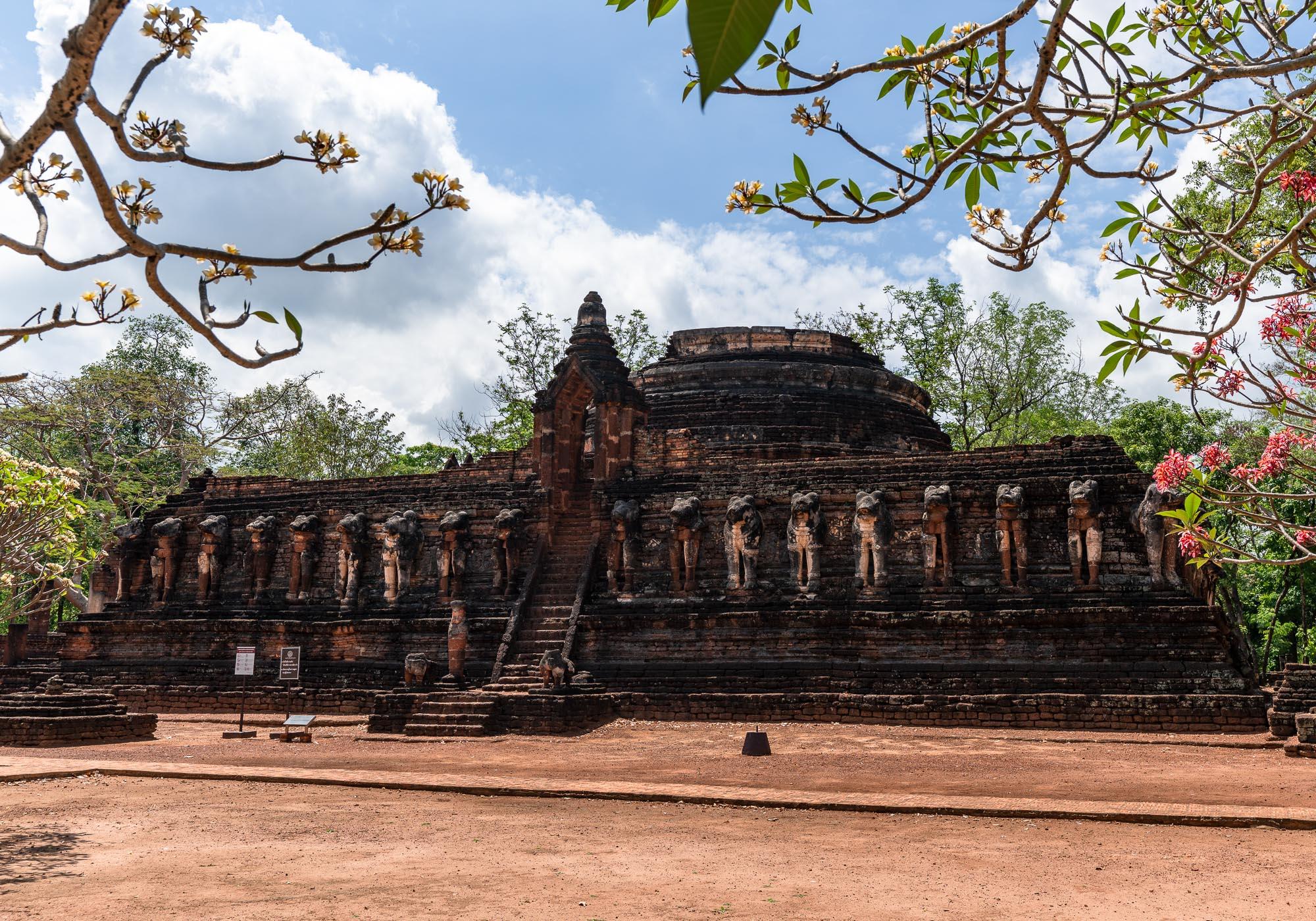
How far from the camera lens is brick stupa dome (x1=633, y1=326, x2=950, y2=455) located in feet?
92.4

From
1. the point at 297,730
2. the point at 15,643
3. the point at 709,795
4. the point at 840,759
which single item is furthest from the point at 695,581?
the point at 15,643

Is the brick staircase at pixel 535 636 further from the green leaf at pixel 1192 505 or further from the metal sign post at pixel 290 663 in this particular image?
the green leaf at pixel 1192 505

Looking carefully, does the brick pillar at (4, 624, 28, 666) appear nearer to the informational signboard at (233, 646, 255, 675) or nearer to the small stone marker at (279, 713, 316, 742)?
the informational signboard at (233, 646, 255, 675)

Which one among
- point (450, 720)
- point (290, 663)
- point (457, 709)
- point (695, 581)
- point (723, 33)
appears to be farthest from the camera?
point (695, 581)

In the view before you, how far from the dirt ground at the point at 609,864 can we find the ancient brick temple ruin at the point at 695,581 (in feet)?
27.3

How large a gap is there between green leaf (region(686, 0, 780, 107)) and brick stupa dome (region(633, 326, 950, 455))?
24.7m

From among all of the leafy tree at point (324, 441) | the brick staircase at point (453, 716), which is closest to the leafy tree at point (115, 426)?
the leafy tree at point (324, 441)

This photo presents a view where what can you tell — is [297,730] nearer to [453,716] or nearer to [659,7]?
[453,716]

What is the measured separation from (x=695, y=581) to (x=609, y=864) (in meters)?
14.7

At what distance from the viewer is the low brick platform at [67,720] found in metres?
17.2

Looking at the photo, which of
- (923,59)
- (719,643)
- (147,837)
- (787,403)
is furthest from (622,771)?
(787,403)

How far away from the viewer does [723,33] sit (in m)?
1.70

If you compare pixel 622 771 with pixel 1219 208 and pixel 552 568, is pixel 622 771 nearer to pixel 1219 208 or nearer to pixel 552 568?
pixel 552 568

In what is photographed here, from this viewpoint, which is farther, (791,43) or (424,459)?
(424,459)
